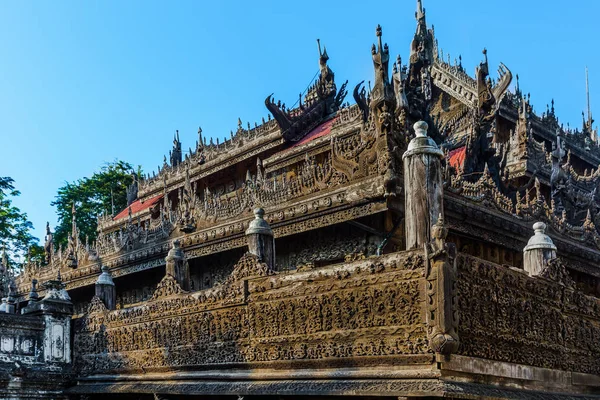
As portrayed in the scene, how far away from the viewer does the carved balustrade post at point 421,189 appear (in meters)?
9.28

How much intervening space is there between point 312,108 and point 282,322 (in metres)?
13.9

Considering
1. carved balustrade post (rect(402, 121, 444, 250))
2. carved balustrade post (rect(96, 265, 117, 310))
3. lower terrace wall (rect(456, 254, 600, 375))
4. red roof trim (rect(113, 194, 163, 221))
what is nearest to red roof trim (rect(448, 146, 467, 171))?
lower terrace wall (rect(456, 254, 600, 375))

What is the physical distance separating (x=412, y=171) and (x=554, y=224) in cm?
715

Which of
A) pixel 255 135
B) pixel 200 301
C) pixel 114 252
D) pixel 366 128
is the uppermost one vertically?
pixel 255 135

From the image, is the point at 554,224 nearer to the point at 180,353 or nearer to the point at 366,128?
the point at 366,128

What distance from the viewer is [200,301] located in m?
12.1

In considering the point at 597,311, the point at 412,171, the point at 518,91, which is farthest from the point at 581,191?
the point at 412,171

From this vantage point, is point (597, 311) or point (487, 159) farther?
point (487, 159)

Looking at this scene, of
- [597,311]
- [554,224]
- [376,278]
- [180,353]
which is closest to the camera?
[376,278]

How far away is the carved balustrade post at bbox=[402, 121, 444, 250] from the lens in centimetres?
928

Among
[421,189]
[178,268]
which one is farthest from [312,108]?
[421,189]

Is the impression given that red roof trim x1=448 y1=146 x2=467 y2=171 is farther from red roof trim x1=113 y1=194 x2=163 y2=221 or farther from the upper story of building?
red roof trim x1=113 y1=194 x2=163 y2=221

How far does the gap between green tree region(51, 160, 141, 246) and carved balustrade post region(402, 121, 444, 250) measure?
94.5 feet

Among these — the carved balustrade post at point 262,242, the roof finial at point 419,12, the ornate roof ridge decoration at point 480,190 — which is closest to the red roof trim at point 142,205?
the roof finial at point 419,12
